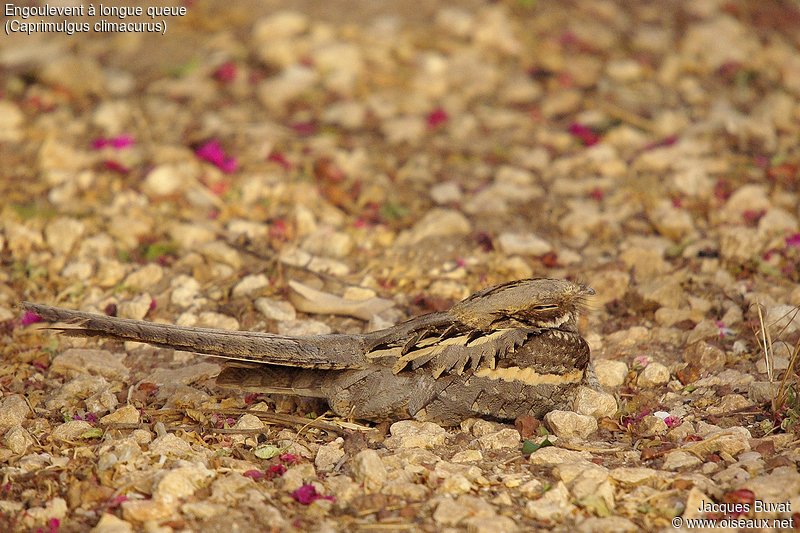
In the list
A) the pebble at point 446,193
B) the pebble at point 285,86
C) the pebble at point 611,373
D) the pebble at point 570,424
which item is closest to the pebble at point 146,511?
the pebble at point 570,424

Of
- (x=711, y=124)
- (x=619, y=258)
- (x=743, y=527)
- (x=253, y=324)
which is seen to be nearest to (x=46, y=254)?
(x=253, y=324)

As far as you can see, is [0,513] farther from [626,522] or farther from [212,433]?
[626,522]

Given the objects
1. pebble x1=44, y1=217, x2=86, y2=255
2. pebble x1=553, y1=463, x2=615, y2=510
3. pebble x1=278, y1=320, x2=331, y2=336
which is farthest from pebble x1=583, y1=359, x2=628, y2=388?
pebble x1=44, y1=217, x2=86, y2=255

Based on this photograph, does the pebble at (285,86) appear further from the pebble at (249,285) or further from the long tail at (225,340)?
the long tail at (225,340)

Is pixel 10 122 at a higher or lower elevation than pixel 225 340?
higher

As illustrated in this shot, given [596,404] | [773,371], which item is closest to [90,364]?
[596,404]

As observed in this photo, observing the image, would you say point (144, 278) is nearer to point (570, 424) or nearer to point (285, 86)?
point (285, 86)

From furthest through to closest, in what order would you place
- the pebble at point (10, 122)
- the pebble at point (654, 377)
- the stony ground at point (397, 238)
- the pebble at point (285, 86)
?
the pebble at point (285, 86) → the pebble at point (10, 122) → the pebble at point (654, 377) → the stony ground at point (397, 238)
